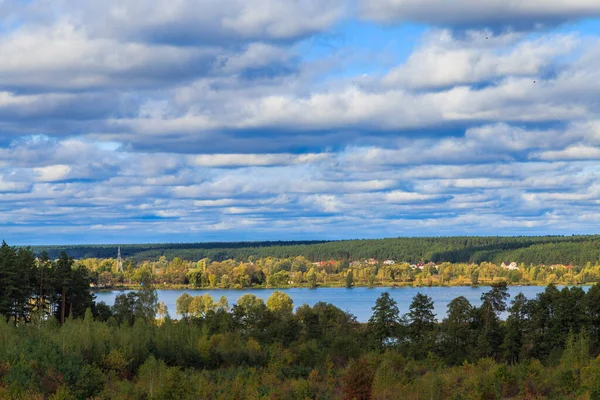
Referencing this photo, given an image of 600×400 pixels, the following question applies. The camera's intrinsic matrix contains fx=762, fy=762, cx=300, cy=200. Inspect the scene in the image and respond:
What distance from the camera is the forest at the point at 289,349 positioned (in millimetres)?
30125

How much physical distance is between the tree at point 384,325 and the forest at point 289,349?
3.3 inches

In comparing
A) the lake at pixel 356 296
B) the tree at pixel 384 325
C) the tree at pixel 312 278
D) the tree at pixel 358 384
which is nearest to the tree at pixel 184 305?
the lake at pixel 356 296

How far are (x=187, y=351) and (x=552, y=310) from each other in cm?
2603

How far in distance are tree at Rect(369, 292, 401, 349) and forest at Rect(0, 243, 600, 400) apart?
0.28 feet

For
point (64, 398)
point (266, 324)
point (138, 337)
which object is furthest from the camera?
point (266, 324)

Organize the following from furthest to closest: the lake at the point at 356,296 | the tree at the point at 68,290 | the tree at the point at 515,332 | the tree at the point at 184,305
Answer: the lake at the point at 356,296 → the tree at the point at 184,305 → the tree at the point at 68,290 → the tree at the point at 515,332

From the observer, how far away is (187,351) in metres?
45.8

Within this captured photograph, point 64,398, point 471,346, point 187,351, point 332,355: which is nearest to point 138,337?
point 187,351

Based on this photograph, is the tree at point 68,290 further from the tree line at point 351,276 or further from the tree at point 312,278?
the tree at point 312,278

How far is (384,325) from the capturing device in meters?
56.5

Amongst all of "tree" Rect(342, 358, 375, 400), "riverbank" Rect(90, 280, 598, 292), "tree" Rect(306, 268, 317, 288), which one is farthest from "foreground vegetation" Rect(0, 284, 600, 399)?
"tree" Rect(306, 268, 317, 288)

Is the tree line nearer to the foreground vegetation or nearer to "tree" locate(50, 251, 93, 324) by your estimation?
"tree" locate(50, 251, 93, 324)

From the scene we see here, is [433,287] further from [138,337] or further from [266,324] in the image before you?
[138,337]

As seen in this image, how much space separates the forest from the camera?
1186 inches
